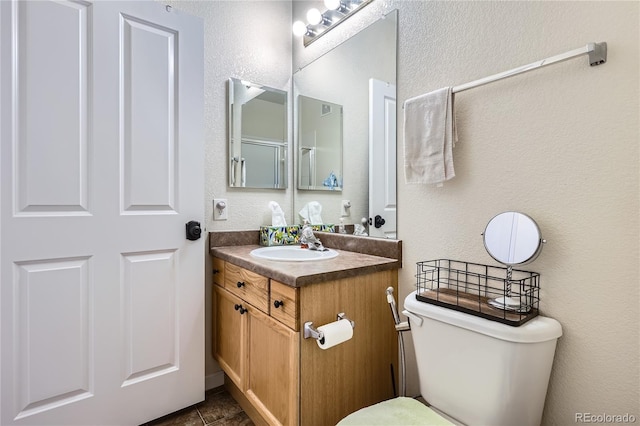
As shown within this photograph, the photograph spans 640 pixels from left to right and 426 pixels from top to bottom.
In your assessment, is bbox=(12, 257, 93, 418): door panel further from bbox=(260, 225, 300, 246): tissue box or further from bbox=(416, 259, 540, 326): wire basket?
bbox=(416, 259, 540, 326): wire basket

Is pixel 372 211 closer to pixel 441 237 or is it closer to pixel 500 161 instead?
pixel 441 237

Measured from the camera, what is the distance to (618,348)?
886mm

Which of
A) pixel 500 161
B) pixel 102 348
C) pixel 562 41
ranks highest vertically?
pixel 562 41

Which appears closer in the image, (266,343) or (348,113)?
(266,343)

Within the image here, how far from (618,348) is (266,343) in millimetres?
1111

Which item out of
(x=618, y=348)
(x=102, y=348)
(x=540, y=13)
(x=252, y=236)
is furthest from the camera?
(x=252, y=236)

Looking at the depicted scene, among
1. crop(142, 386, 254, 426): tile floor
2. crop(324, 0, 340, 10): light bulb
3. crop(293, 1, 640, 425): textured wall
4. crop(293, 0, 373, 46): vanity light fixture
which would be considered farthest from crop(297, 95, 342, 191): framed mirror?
crop(142, 386, 254, 426): tile floor

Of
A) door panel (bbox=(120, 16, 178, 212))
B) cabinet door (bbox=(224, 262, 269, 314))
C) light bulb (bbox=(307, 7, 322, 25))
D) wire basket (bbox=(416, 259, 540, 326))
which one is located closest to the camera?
wire basket (bbox=(416, 259, 540, 326))

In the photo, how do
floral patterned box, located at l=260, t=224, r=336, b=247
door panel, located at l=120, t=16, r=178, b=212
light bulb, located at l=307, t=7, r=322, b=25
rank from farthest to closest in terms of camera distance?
floral patterned box, located at l=260, t=224, r=336, b=247 < light bulb, located at l=307, t=7, r=322, b=25 < door panel, located at l=120, t=16, r=178, b=212

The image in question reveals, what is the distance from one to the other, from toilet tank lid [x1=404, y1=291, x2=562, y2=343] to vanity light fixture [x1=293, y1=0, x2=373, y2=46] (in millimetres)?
1473

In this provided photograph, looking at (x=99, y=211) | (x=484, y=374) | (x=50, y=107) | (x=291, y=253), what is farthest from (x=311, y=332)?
(x=50, y=107)

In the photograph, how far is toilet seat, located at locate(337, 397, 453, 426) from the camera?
3.00 ft

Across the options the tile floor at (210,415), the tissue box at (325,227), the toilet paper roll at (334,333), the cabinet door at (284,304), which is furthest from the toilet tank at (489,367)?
the tile floor at (210,415)

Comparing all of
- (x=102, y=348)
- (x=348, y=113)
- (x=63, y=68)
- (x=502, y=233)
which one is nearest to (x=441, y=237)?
(x=502, y=233)
